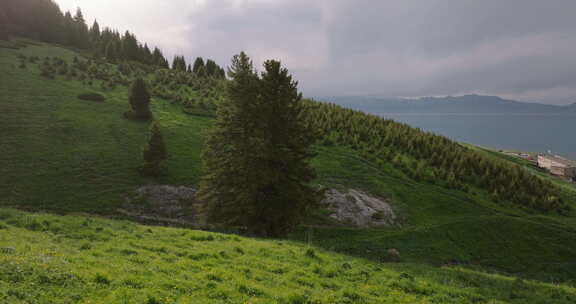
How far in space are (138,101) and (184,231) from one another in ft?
120

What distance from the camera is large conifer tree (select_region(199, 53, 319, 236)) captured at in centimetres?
1984

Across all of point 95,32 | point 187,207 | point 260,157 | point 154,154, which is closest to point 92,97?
point 154,154

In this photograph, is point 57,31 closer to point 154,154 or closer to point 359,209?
point 154,154

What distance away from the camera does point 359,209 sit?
106 ft

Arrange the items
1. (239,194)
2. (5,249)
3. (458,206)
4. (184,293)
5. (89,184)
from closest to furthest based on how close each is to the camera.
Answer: (184,293) → (5,249) → (239,194) → (89,184) → (458,206)

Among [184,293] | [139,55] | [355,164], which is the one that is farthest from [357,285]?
[139,55]

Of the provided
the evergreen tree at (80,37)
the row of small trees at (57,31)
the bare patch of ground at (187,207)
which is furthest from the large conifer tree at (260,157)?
the evergreen tree at (80,37)

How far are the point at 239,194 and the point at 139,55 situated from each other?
102 meters

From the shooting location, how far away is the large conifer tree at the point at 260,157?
19.8 meters

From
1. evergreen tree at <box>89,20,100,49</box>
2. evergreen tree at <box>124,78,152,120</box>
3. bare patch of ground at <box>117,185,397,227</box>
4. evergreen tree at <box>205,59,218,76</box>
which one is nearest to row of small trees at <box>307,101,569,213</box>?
bare patch of ground at <box>117,185,397,227</box>

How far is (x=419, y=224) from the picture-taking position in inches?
1220

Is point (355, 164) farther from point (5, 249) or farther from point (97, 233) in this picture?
point (5, 249)

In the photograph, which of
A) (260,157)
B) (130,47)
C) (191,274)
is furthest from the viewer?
(130,47)

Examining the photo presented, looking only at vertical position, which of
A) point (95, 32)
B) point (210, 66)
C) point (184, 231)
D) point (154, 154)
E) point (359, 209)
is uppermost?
point (95, 32)
